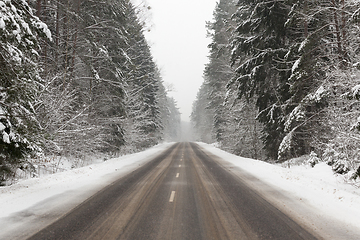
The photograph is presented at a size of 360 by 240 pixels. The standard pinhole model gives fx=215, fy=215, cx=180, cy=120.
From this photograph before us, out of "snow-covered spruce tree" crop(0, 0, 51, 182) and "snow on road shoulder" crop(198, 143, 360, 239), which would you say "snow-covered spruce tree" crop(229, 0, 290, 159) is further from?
"snow-covered spruce tree" crop(0, 0, 51, 182)

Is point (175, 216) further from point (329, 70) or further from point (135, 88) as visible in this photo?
point (135, 88)

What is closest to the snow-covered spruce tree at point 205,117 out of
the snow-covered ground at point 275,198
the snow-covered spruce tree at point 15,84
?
the snow-covered ground at point 275,198

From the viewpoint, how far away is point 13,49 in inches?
259

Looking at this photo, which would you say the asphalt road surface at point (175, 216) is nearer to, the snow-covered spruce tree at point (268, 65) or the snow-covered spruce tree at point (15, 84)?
the snow-covered spruce tree at point (15, 84)

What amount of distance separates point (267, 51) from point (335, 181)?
27.1 feet

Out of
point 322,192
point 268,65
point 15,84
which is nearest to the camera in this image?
point 15,84

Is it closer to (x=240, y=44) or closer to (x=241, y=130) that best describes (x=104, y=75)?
(x=240, y=44)

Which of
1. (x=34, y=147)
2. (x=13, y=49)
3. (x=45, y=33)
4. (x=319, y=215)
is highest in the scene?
(x=45, y=33)

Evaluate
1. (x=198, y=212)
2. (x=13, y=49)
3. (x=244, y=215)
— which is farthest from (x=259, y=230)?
(x=13, y=49)

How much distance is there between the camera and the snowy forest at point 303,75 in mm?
8867

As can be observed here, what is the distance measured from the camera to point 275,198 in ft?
21.2

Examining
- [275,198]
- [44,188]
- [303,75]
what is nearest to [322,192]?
[275,198]

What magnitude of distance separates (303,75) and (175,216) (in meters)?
8.98

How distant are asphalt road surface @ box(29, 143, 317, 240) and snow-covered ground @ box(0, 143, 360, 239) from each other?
1.55 feet
